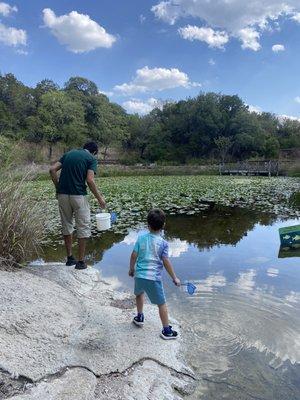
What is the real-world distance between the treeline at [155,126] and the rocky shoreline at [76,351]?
49.1 metres

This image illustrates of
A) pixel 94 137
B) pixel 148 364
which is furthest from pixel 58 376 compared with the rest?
pixel 94 137

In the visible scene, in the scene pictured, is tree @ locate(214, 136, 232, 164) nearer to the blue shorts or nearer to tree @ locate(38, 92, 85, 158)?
tree @ locate(38, 92, 85, 158)

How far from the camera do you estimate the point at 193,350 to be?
4.11m

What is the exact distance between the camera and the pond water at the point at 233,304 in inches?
145

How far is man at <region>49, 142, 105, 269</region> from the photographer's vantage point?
5.56 meters

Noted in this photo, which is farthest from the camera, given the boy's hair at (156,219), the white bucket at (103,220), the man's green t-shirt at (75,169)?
the white bucket at (103,220)

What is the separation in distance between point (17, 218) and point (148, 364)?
277 cm

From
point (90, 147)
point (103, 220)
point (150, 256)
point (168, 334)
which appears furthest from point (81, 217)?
point (168, 334)

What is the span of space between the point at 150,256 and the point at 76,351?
116cm

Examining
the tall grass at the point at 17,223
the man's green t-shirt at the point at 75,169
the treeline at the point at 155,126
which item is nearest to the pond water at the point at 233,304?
the tall grass at the point at 17,223

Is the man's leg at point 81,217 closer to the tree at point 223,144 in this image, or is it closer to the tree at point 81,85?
the tree at point 223,144

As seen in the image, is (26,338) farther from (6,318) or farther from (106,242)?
(106,242)

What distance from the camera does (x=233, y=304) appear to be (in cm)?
546

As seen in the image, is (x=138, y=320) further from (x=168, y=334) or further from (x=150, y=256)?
(x=150, y=256)
